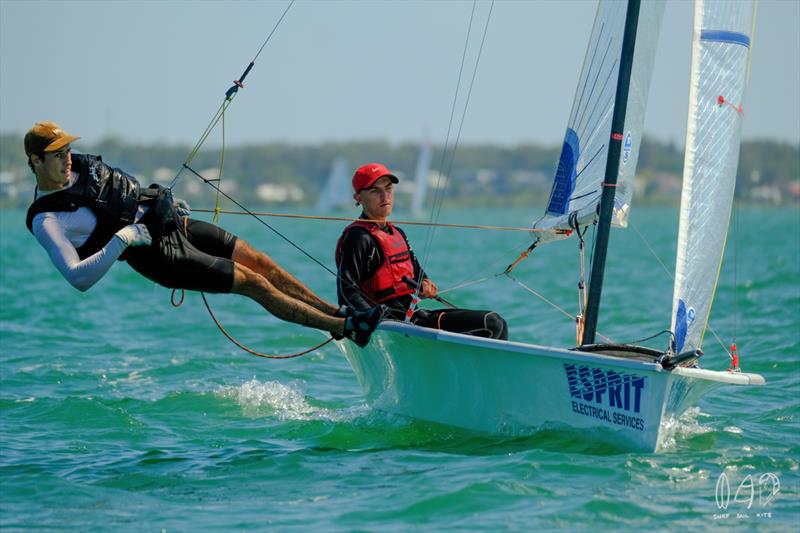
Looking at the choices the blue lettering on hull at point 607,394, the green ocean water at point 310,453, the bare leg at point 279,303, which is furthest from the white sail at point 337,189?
the blue lettering on hull at point 607,394

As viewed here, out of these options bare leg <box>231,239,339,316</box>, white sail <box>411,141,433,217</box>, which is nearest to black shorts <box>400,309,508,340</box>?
bare leg <box>231,239,339,316</box>

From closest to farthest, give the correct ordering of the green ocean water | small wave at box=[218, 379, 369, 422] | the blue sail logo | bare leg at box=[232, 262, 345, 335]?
the green ocean water
bare leg at box=[232, 262, 345, 335]
the blue sail logo
small wave at box=[218, 379, 369, 422]

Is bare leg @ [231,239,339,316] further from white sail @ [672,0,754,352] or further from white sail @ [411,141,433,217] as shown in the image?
white sail @ [411,141,433,217]

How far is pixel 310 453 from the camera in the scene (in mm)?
5883

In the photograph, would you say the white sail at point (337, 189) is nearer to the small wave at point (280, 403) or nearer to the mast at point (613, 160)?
the small wave at point (280, 403)

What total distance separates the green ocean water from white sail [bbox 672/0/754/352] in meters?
0.85

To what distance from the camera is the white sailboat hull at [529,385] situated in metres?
5.25

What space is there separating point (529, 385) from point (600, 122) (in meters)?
1.55

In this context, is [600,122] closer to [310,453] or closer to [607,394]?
[607,394]

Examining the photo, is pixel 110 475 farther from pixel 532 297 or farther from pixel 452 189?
pixel 452 189

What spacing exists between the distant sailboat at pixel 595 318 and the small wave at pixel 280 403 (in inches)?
30.8

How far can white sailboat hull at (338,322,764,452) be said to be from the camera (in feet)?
17.2

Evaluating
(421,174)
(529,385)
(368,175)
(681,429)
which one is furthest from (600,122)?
(421,174)

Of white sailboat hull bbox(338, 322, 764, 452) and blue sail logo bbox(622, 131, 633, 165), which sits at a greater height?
blue sail logo bbox(622, 131, 633, 165)
